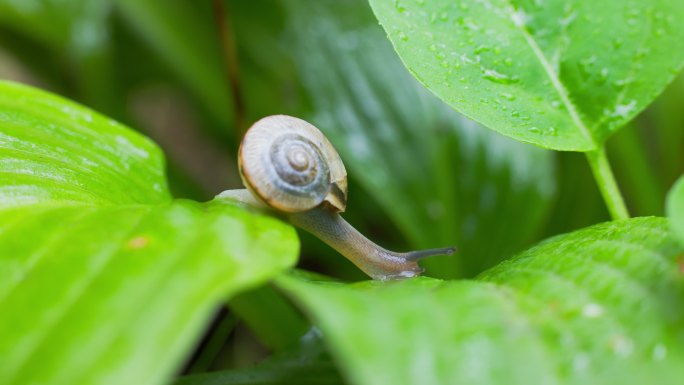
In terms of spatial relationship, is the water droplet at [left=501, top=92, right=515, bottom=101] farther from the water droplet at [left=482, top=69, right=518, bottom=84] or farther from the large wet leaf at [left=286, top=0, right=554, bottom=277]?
the large wet leaf at [left=286, top=0, right=554, bottom=277]

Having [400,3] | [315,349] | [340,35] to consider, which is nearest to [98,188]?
[315,349]

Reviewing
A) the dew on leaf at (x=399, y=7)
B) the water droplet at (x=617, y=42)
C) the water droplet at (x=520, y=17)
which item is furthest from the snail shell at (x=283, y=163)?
the water droplet at (x=617, y=42)

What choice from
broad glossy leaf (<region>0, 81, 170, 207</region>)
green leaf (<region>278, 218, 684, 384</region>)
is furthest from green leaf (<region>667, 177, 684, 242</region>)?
broad glossy leaf (<region>0, 81, 170, 207</region>)

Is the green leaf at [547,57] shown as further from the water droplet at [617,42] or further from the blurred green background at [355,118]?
the blurred green background at [355,118]

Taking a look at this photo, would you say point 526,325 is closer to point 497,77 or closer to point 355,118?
point 497,77

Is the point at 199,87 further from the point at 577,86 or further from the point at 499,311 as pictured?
the point at 499,311

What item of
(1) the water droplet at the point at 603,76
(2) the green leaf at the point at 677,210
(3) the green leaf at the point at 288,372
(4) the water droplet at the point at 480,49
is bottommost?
(3) the green leaf at the point at 288,372
